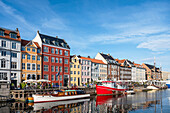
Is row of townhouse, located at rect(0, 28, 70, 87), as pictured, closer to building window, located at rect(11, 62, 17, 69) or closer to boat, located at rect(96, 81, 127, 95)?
building window, located at rect(11, 62, 17, 69)

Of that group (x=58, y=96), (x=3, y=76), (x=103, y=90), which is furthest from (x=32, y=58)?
(x=103, y=90)

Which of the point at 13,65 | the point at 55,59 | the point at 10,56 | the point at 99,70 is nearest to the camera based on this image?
the point at 10,56

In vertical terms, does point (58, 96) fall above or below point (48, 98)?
above

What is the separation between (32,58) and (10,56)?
8541 millimetres

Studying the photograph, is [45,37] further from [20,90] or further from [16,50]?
[20,90]

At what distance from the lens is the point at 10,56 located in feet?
191

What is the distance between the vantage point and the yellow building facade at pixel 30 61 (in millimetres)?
62088

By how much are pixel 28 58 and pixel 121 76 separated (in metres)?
74.5

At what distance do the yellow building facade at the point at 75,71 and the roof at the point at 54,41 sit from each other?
22.7 ft

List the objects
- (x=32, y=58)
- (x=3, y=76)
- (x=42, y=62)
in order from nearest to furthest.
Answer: (x=3, y=76), (x=32, y=58), (x=42, y=62)

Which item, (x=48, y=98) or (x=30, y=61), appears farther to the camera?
(x=30, y=61)

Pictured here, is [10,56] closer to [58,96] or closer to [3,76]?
[3,76]

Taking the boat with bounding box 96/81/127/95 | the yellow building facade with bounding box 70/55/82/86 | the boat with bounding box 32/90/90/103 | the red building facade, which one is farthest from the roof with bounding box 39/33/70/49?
the boat with bounding box 32/90/90/103

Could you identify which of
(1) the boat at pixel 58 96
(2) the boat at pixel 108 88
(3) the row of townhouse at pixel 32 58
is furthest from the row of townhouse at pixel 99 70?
(1) the boat at pixel 58 96
